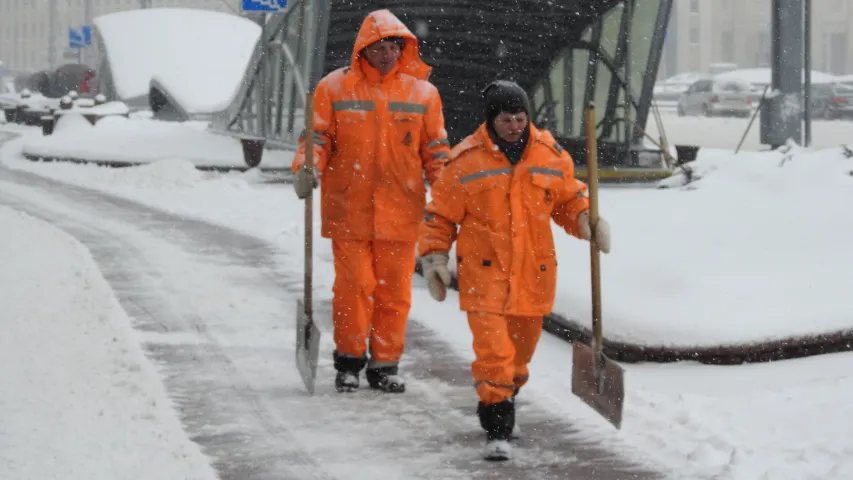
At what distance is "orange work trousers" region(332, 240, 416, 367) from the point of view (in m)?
6.57

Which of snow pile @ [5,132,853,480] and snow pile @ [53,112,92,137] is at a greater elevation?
snow pile @ [53,112,92,137]

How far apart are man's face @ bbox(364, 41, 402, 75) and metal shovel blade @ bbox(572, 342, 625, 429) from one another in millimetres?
1558

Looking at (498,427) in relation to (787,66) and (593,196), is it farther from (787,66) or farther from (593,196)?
(787,66)

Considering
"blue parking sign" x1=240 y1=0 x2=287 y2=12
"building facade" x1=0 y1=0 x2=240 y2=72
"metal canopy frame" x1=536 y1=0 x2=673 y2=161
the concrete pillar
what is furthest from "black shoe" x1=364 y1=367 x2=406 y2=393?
"building facade" x1=0 y1=0 x2=240 y2=72

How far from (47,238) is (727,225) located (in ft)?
20.4

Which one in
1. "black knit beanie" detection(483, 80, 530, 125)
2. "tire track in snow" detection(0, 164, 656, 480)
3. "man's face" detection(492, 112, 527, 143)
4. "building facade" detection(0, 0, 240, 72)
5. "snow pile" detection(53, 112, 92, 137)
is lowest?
"tire track in snow" detection(0, 164, 656, 480)

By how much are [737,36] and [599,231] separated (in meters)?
67.3

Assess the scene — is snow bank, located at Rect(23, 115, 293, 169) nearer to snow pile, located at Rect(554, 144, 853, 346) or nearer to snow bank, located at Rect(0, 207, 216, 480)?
snow pile, located at Rect(554, 144, 853, 346)

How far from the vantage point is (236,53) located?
39.0m

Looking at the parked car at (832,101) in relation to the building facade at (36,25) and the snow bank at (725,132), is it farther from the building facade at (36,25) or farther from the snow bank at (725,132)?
the building facade at (36,25)

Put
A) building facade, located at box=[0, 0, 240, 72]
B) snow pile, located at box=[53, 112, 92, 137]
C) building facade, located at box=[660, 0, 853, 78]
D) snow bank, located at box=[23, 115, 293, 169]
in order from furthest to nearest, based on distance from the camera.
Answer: building facade, located at box=[0, 0, 240, 72], building facade, located at box=[660, 0, 853, 78], snow pile, located at box=[53, 112, 92, 137], snow bank, located at box=[23, 115, 293, 169]

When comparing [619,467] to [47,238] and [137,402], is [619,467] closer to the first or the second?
[137,402]

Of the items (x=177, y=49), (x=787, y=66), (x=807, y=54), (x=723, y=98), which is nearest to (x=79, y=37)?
(x=177, y=49)

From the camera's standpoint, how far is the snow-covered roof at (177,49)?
36438mm
